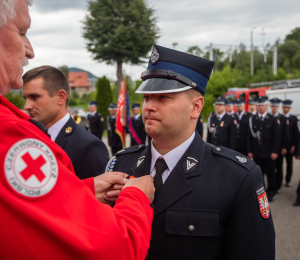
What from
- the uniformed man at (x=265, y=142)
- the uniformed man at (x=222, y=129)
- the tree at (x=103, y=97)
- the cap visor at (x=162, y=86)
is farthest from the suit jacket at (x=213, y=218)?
the tree at (x=103, y=97)

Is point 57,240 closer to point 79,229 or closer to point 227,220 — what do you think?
point 79,229

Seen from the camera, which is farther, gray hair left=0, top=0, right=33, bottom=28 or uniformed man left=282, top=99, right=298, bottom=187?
uniformed man left=282, top=99, right=298, bottom=187

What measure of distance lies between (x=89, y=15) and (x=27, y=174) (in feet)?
98.5

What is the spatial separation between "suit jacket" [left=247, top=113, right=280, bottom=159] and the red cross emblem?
21.8ft

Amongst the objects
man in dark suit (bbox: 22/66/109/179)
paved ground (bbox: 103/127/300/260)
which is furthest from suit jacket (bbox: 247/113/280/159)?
man in dark suit (bbox: 22/66/109/179)

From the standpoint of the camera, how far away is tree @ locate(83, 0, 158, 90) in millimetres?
26031

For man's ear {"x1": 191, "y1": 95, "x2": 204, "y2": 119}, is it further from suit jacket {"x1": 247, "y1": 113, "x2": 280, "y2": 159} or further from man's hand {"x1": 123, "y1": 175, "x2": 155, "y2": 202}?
suit jacket {"x1": 247, "y1": 113, "x2": 280, "y2": 159}

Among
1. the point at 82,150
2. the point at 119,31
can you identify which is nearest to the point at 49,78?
the point at 82,150

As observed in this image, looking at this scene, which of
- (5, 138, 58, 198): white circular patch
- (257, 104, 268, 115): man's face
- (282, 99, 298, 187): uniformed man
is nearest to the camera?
(5, 138, 58, 198): white circular patch

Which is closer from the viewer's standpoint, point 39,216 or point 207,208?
point 39,216

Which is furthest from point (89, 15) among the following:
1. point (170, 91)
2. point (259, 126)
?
point (170, 91)

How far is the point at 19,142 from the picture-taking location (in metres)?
0.81

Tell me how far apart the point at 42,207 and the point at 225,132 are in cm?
782

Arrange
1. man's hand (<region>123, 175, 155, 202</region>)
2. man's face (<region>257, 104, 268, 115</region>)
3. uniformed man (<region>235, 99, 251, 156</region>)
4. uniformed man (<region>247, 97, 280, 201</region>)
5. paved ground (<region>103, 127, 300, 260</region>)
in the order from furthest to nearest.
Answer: uniformed man (<region>235, 99, 251, 156</region>) → man's face (<region>257, 104, 268, 115</region>) → uniformed man (<region>247, 97, 280, 201</region>) → paved ground (<region>103, 127, 300, 260</region>) → man's hand (<region>123, 175, 155, 202</region>)
